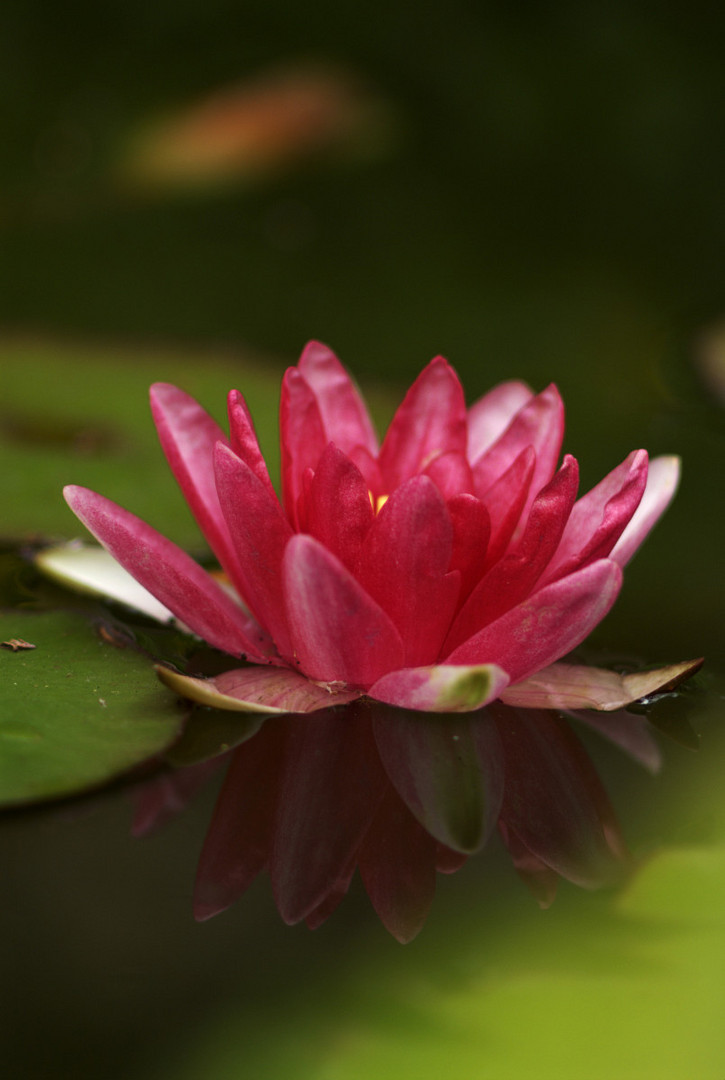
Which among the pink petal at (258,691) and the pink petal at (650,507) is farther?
the pink petal at (650,507)

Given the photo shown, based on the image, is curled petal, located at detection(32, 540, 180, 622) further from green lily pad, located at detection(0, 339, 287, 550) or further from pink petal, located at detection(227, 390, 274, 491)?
pink petal, located at detection(227, 390, 274, 491)

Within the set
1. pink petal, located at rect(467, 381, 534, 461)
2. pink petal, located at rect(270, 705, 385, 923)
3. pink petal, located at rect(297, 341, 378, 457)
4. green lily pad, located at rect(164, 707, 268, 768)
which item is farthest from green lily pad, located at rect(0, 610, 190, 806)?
pink petal, located at rect(467, 381, 534, 461)

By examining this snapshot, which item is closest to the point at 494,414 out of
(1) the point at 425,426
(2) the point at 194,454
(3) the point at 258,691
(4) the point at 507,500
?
(1) the point at 425,426

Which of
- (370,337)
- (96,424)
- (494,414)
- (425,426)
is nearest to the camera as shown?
(425,426)

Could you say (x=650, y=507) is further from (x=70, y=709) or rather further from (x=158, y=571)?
(x=70, y=709)

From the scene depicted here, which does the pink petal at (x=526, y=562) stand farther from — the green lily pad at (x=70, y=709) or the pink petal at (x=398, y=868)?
the green lily pad at (x=70, y=709)

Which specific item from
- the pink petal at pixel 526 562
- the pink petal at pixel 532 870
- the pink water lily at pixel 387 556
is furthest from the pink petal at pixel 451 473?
the pink petal at pixel 532 870

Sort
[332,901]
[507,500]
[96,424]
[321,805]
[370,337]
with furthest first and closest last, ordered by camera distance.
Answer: [370,337] < [96,424] < [507,500] < [321,805] < [332,901]
